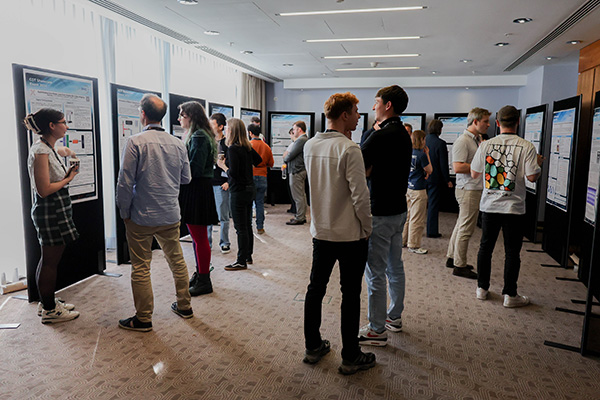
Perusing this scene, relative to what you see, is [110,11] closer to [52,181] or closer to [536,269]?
[52,181]

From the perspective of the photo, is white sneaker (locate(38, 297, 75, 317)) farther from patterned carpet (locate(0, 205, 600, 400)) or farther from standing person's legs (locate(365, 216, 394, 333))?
standing person's legs (locate(365, 216, 394, 333))

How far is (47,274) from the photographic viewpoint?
3109 mm

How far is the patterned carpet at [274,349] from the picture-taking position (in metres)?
2.34

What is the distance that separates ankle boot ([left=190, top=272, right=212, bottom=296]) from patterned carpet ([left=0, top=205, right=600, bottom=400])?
0.10 meters

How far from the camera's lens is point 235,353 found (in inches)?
107

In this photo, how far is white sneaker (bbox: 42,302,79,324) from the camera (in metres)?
3.13

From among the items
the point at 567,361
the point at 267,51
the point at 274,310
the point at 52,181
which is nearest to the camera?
the point at 567,361

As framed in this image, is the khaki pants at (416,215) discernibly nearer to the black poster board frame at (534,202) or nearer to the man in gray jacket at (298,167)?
the black poster board frame at (534,202)

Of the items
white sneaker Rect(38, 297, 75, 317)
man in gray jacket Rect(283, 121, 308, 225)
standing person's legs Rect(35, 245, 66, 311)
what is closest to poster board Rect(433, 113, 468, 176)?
man in gray jacket Rect(283, 121, 308, 225)

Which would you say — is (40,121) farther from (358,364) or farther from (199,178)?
(358,364)

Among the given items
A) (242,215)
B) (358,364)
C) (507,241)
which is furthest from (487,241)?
(242,215)

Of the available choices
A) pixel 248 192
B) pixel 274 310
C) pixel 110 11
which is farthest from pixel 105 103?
pixel 274 310

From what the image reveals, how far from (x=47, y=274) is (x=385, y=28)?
14.0 ft

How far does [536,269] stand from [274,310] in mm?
3079
